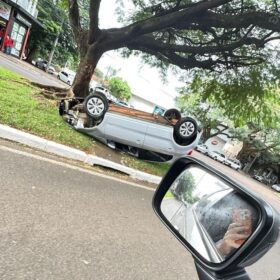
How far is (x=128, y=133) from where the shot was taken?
8312 mm

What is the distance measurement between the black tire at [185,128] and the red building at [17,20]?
27.6 m

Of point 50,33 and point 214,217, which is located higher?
point 214,217

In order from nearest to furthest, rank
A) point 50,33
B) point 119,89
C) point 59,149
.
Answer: point 59,149 → point 50,33 → point 119,89

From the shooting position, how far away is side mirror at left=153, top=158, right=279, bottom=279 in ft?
4.14

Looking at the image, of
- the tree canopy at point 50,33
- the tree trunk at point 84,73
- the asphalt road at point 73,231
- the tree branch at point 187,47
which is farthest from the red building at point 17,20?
the asphalt road at point 73,231

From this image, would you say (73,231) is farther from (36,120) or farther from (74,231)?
(36,120)

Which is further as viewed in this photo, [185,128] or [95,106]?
[185,128]

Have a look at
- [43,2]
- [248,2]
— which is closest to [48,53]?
[43,2]

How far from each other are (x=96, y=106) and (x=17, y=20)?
29.0 m

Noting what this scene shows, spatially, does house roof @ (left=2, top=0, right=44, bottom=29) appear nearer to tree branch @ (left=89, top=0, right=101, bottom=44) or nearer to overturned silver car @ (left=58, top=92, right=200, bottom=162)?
tree branch @ (left=89, top=0, right=101, bottom=44)

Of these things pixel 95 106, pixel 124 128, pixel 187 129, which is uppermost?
pixel 187 129

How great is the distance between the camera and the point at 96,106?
8406 millimetres

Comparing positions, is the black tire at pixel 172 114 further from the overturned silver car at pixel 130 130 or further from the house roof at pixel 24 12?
the house roof at pixel 24 12

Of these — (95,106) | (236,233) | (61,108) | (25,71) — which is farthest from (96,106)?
(25,71)
